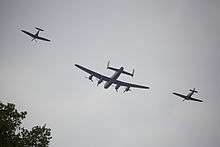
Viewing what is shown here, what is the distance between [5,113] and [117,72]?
41.2 metres

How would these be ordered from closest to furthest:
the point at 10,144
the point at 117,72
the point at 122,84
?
the point at 10,144 < the point at 117,72 < the point at 122,84

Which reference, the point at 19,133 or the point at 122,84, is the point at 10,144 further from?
the point at 122,84

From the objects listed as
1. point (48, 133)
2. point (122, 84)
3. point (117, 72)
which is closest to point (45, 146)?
point (48, 133)

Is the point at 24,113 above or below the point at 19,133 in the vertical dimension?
above

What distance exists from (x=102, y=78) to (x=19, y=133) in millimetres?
43617

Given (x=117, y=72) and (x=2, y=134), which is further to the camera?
(x=117, y=72)

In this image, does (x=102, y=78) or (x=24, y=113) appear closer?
(x=24, y=113)

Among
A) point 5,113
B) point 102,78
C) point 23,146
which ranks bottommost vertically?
point 23,146

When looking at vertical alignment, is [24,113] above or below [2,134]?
above

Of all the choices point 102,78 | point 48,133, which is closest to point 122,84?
point 102,78

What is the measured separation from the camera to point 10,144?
93.4 feet

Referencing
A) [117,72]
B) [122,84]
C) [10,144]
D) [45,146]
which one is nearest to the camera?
[10,144]

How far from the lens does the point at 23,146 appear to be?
29266mm

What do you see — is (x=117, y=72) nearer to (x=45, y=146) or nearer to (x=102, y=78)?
(x=102, y=78)
